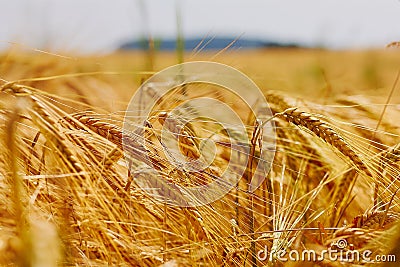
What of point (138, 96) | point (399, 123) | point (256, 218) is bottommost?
point (256, 218)

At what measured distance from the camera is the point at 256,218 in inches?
41.7

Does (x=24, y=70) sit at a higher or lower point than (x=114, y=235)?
higher

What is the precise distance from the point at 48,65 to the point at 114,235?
1143mm

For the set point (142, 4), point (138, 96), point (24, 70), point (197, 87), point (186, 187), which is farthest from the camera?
point (24, 70)

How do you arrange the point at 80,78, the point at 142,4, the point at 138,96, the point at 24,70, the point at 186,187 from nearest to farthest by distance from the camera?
1. the point at 186,187
2. the point at 138,96
3. the point at 142,4
4. the point at 24,70
5. the point at 80,78

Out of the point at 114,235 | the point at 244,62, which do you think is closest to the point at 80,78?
the point at 244,62

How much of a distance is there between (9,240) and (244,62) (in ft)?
2.66

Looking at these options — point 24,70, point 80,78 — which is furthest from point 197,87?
point 80,78

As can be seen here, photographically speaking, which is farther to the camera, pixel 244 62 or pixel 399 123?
pixel 244 62

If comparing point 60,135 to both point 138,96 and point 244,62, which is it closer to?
point 138,96

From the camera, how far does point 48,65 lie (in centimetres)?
185

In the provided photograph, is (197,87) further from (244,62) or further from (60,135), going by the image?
(60,135)

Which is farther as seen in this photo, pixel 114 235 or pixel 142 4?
pixel 142 4

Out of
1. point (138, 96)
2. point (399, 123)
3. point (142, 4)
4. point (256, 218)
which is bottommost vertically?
point (256, 218)
